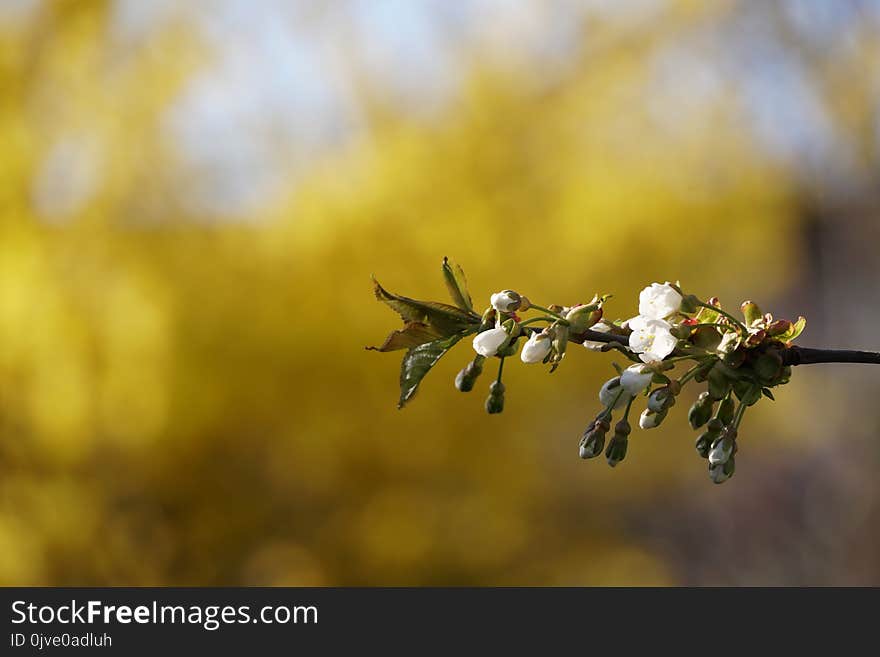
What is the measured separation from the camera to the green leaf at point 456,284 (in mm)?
283

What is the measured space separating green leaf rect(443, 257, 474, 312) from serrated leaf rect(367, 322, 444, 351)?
0.04ft

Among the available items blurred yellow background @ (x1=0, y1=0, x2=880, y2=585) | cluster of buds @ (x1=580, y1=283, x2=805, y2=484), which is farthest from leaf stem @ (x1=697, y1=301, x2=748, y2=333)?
blurred yellow background @ (x1=0, y1=0, x2=880, y2=585)

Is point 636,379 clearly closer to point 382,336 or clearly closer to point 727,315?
point 727,315

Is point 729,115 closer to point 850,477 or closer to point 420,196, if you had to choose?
point 420,196

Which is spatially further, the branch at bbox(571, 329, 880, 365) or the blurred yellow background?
the blurred yellow background

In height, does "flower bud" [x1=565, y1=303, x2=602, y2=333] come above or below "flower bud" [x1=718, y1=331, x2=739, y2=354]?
above

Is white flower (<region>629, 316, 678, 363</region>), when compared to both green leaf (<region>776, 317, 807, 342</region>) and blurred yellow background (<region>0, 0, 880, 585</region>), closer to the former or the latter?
green leaf (<region>776, 317, 807, 342</region>)

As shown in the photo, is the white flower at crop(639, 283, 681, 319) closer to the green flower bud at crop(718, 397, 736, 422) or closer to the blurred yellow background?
the green flower bud at crop(718, 397, 736, 422)

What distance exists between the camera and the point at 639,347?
0.85ft

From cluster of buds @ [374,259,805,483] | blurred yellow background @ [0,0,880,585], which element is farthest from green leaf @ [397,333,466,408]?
blurred yellow background @ [0,0,880,585]

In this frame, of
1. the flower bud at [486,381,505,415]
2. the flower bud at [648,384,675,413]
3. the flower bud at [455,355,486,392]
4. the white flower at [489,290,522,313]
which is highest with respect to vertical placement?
the white flower at [489,290,522,313]

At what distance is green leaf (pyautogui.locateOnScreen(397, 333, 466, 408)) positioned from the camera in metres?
0.27

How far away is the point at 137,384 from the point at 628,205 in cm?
92

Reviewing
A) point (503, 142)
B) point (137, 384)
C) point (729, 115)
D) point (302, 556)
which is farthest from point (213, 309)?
point (729, 115)
